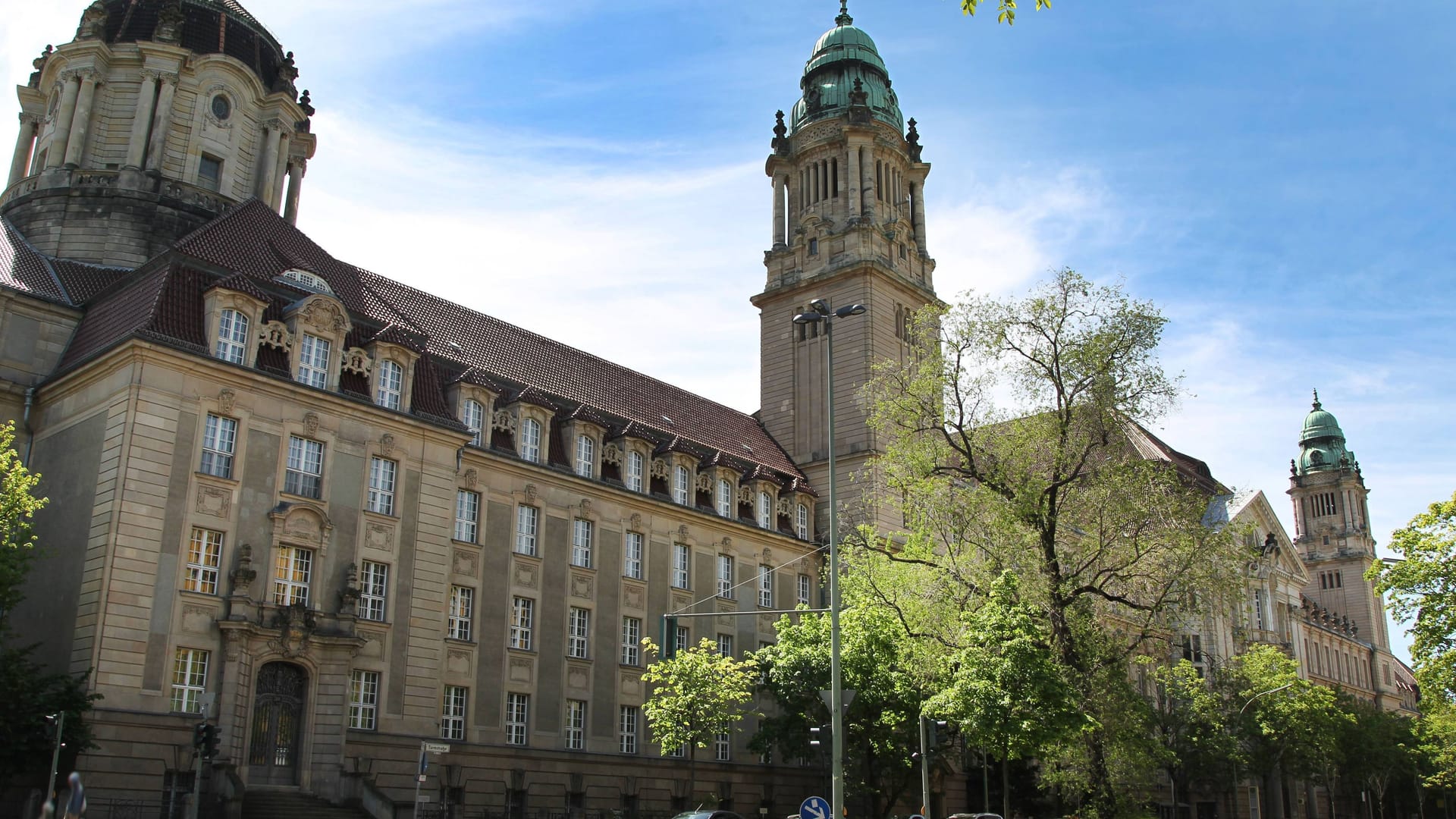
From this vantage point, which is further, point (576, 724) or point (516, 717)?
point (576, 724)

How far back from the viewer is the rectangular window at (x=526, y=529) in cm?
4241

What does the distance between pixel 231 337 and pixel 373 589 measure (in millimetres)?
8362

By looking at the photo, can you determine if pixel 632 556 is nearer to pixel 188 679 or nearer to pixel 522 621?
pixel 522 621

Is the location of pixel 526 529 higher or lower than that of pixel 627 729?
higher

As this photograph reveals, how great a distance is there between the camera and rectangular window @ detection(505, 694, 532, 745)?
40375mm

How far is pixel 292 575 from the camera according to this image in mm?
33844

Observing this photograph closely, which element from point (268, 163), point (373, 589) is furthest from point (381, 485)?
point (268, 163)

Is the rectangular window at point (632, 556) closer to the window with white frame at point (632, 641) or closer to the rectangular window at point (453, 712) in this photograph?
the window with white frame at point (632, 641)

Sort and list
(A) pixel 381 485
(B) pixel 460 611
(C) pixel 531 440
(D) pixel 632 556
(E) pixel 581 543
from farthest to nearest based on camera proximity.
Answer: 1. (D) pixel 632 556
2. (E) pixel 581 543
3. (C) pixel 531 440
4. (B) pixel 460 611
5. (A) pixel 381 485

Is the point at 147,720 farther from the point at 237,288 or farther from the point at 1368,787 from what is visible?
the point at 1368,787

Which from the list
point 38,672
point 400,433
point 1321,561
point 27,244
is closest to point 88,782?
point 38,672

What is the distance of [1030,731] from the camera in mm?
31094

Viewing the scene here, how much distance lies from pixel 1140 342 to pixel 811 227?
3430 cm

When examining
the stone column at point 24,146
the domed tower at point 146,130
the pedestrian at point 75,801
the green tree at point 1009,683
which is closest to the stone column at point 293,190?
the domed tower at point 146,130
